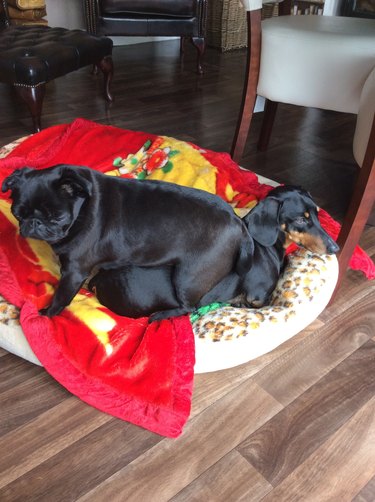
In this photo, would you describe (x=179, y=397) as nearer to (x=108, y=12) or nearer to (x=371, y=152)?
(x=371, y=152)

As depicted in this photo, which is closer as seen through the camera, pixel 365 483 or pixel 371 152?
pixel 365 483

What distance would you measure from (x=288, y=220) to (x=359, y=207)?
240 mm

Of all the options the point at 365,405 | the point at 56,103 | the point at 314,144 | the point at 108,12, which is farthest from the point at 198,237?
the point at 108,12

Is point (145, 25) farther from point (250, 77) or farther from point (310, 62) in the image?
point (310, 62)

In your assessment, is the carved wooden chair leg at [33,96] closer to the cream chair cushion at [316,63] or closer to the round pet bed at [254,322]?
the cream chair cushion at [316,63]

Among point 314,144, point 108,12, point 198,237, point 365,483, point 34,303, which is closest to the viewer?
point 365,483

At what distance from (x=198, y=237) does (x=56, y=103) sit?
2.61 metres

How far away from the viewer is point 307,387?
1406 millimetres

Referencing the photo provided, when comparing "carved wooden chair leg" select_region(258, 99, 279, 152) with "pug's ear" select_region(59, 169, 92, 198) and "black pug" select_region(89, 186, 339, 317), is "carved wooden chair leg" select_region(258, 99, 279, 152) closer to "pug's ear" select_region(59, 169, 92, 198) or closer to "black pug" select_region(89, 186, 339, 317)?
"black pug" select_region(89, 186, 339, 317)

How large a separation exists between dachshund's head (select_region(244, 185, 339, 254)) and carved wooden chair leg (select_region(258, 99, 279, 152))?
138 cm

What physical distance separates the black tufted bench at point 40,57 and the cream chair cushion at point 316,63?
4.45 ft

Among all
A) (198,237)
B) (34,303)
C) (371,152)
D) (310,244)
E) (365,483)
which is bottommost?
(365,483)

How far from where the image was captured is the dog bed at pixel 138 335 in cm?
127

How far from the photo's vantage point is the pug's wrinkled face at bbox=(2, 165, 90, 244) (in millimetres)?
1233
